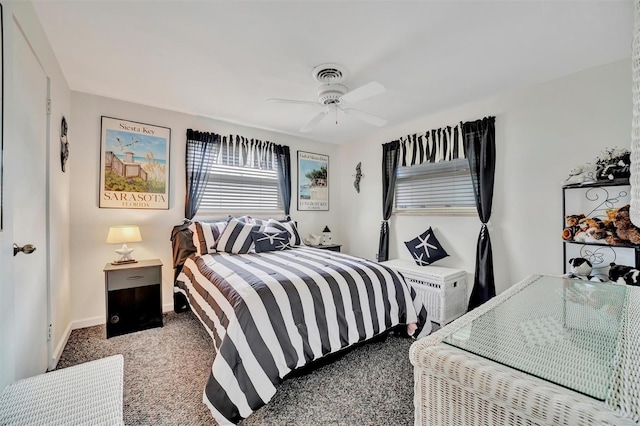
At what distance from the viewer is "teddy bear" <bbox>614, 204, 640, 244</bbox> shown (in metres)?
1.98

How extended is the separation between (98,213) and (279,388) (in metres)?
2.70

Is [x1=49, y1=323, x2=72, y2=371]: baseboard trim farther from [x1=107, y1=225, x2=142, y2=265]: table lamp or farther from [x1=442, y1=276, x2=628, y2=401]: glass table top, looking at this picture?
[x1=442, y1=276, x2=628, y2=401]: glass table top

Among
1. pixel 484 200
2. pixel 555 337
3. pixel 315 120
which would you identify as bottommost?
pixel 555 337

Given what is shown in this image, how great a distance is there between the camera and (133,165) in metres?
3.19

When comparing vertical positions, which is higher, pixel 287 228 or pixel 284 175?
pixel 284 175

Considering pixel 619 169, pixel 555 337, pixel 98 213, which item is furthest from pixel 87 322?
pixel 619 169

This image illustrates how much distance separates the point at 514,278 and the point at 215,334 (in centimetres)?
294

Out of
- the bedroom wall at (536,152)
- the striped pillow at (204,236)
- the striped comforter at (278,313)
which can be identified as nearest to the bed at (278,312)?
the striped comforter at (278,313)

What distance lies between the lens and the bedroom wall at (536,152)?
2377mm

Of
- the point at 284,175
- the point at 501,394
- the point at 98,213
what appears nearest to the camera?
the point at 501,394

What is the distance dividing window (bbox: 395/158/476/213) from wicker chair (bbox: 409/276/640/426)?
284 centimetres

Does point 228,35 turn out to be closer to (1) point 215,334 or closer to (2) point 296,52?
(2) point 296,52

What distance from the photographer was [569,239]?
2.33m

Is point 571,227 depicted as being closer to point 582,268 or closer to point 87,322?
point 582,268
